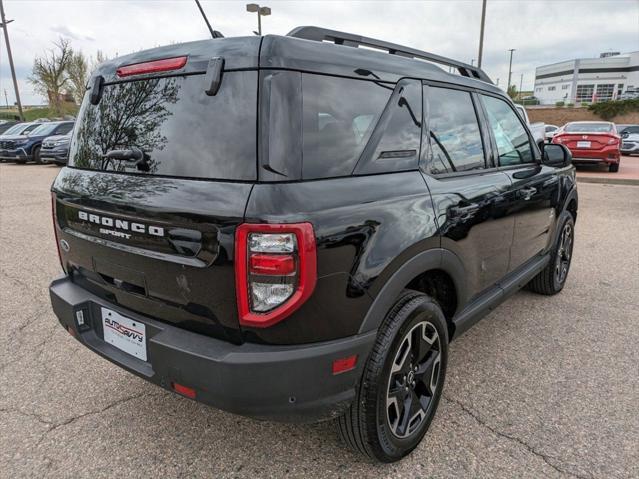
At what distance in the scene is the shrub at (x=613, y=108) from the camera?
37438mm

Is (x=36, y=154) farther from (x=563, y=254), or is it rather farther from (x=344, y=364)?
(x=344, y=364)

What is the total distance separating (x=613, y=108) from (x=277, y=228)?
4566 cm

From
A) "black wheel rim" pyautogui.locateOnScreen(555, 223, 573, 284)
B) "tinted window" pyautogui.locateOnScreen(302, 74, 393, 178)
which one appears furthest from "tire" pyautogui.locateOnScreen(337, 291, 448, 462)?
"black wheel rim" pyautogui.locateOnScreen(555, 223, 573, 284)

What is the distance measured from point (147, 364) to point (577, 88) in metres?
88.8

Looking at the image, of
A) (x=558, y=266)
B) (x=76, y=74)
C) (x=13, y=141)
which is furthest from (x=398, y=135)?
(x=76, y=74)

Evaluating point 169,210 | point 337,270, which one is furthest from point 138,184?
point 337,270

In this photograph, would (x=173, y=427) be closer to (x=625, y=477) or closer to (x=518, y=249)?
(x=625, y=477)

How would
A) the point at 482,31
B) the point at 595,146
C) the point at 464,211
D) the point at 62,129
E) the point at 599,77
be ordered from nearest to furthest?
the point at 464,211, the point at 595,146, the point at 62,129, the point at 482,31, the point at 599,77

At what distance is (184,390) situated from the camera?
72.7 inches

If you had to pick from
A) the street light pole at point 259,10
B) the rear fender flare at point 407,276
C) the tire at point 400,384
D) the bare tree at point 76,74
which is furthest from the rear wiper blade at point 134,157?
the bare tree at point 76,74

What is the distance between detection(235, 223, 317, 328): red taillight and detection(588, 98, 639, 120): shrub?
148 ft

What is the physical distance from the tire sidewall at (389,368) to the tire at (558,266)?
7.49ft

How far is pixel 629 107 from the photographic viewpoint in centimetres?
3759

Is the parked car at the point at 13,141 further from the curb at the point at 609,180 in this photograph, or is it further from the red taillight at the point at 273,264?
the red taillight at the point at 273,264
